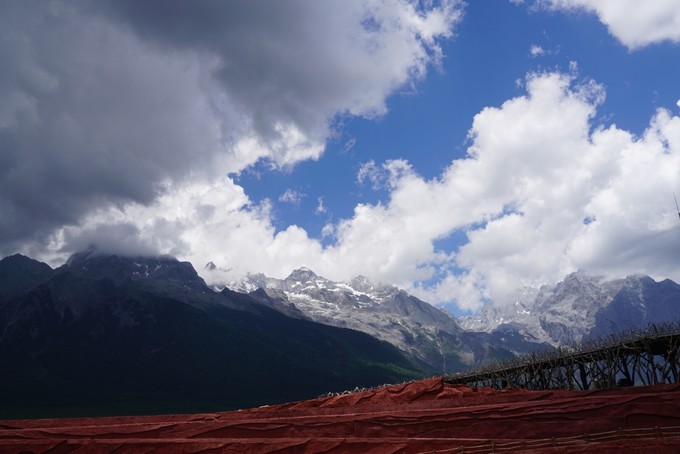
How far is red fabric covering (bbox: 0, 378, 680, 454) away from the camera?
32.6 m

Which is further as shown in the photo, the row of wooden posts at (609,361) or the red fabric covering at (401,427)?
the row of wooden posts at (609,361)

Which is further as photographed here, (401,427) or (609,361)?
(609,361)

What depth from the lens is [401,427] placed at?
117 ft

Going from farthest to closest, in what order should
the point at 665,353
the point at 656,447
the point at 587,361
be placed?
the point at 587,361
the point at 665,353
the point at 656,447

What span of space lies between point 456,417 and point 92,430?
27756mm

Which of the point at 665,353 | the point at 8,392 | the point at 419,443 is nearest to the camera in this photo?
the point at 419,443

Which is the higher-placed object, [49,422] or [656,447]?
[49,422]

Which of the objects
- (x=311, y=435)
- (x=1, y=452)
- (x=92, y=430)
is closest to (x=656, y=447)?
(x=311, y=435)

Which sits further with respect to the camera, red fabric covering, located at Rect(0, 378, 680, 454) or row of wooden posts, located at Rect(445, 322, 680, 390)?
row of wooden posts, located at Rect(445, 322, 680, 390)

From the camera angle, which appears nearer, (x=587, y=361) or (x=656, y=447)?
(x=656, y=447)

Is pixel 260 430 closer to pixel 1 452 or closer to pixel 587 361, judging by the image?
pixel 1 452

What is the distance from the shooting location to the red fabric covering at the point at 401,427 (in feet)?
107

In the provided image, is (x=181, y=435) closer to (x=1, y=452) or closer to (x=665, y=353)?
(x=1, y=452)

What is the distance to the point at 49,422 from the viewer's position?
4034 centimetres
